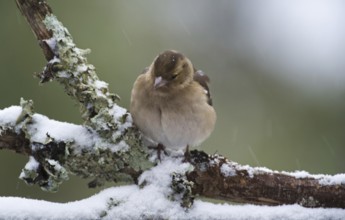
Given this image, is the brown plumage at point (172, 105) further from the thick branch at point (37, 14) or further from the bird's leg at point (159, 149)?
the thick branch at point (37, 14)

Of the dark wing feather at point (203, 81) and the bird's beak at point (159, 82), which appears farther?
the dark wing feather at point (203, 81)

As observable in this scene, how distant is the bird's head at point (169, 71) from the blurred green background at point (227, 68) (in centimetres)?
296

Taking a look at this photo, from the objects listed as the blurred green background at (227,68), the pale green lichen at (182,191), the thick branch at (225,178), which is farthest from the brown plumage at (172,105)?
the blurred green background at (227,68)

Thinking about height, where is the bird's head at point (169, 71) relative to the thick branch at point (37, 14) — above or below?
above

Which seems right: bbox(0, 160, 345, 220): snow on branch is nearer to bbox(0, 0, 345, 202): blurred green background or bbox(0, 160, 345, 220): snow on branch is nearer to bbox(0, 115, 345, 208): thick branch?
bbox(0, 115, 345, 208): thick branch

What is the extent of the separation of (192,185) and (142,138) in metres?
0.64

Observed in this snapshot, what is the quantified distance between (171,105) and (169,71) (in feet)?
1.01

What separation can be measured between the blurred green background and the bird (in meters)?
2.99

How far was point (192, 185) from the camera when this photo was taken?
4113 millimetres

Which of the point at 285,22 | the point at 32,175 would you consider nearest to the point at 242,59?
the point at 285,22

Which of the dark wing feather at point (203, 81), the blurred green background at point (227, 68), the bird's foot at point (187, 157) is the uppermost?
the blurred green background at point (227, 68)

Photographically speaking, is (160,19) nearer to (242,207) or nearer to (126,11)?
(126,11)

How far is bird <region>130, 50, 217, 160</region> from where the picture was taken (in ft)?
15.9

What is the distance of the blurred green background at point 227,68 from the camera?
791 cm
